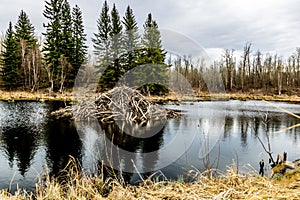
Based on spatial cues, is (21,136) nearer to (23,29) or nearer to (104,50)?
(104,50)

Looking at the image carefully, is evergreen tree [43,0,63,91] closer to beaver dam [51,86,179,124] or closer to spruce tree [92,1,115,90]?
spruce tree [92,1,115,90]

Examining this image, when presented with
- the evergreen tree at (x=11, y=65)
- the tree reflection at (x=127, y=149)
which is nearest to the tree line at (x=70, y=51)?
the evergreen tree at (x=11, y=65)

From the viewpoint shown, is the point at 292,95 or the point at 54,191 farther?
the point at 292,95

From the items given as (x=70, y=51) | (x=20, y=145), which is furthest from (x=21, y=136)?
(x=70, y=51)

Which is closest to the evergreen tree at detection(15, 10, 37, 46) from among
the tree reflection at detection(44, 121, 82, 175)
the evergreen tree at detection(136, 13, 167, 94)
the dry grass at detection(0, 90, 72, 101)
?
the dry grass at detection(0, 90, 72, 101)

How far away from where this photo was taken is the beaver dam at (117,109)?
49.0ft

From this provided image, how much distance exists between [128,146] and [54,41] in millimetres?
29398

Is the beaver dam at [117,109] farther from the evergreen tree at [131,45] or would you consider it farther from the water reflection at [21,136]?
the evergreen tree at [131,45]

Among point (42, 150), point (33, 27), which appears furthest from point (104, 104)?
point (33, 27)

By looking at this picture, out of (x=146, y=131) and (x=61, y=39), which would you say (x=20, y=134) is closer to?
(x=146, y=131)

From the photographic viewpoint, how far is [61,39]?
3438 cm

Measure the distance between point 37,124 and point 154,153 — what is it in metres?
7.47

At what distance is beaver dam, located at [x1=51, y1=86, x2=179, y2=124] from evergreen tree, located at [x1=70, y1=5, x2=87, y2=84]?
63.8ft

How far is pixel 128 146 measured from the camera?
9180mm
